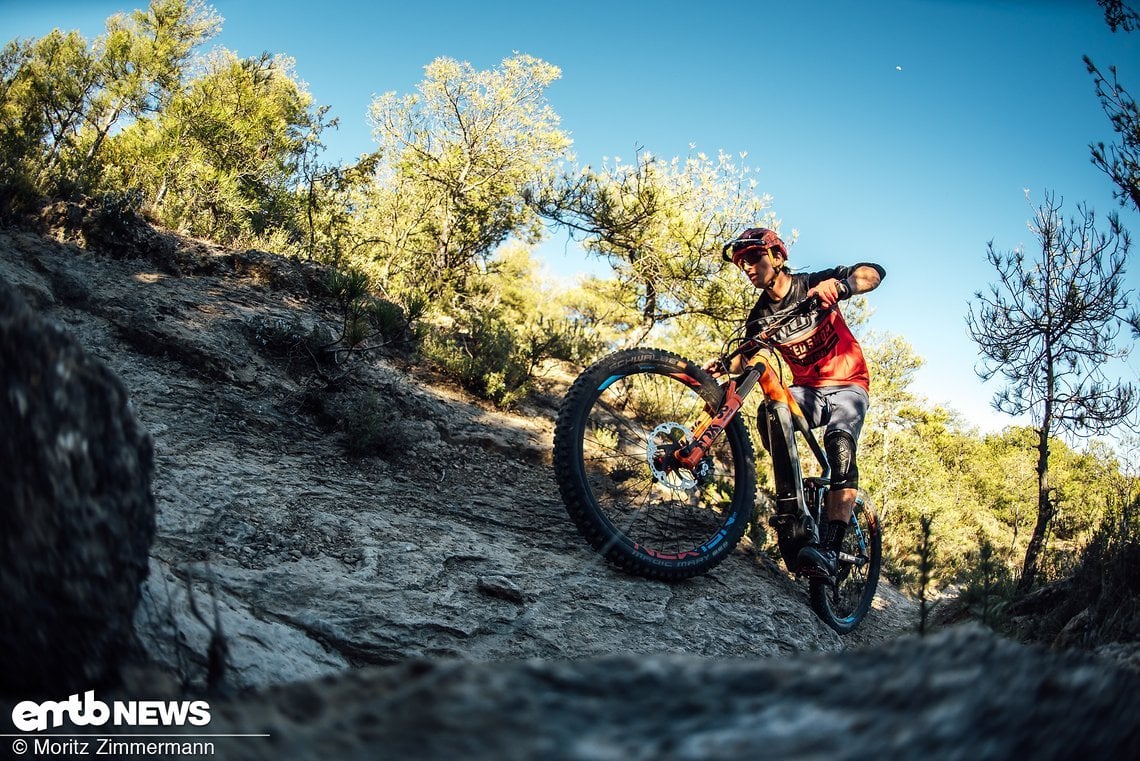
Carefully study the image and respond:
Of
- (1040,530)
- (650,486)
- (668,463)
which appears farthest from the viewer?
(1040,530)

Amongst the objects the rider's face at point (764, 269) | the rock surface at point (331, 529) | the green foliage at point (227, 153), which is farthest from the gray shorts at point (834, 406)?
the green foliage at point (227, 153)

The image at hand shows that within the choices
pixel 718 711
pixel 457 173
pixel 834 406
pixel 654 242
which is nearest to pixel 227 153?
pixel 457 173

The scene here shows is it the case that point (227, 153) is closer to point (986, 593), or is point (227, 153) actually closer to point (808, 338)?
point (808, 338)

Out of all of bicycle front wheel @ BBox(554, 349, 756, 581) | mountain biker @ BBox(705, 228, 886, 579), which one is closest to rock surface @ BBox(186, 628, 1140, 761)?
bicycle front wheel @ BBox(554, 349, 756, 581)

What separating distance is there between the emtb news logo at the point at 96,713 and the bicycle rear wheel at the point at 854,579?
4.01 m

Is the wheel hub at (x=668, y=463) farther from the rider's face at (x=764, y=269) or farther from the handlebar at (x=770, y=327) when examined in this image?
the rider's face at (x=764, y=269)

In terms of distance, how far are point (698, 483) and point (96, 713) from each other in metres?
3.20

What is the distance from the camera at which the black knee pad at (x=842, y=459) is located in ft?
14.1

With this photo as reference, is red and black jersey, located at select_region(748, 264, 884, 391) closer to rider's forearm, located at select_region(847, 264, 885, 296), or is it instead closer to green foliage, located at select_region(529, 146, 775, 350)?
rider's forearm, located at select_region(847, 264, 885, 296)

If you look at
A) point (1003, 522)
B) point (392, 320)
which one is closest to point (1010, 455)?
point (1003, 522)

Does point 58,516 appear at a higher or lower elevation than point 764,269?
lower

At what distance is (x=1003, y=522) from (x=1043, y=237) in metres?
16.2

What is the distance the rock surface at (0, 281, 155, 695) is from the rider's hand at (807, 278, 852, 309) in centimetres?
395

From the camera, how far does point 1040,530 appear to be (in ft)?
23.0
